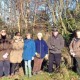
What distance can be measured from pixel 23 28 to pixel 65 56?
306 centimetres

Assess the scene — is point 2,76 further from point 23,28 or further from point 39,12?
point 39,12

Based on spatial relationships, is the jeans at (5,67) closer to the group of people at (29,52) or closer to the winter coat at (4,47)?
the group of people at (29,52)

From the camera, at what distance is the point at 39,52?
1266cm

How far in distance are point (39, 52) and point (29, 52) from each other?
0.47 meters

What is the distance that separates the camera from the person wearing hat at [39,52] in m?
12.6

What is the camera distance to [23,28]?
15.9 meters

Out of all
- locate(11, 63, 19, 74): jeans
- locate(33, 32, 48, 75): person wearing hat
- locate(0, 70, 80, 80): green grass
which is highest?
locate(33, 32, 48, 75): person wearing hat

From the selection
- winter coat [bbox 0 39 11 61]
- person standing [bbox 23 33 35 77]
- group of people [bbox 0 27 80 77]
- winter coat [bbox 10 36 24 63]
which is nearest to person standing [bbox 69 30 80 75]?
group of people [bbox 0 27 80 77]

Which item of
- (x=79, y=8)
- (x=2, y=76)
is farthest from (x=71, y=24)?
(x=2, y=76)

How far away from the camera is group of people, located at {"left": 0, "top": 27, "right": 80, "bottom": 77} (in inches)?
486

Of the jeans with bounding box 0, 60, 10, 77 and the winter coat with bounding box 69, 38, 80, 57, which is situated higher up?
the winter coat with bounding box 69, 38, 80, 57

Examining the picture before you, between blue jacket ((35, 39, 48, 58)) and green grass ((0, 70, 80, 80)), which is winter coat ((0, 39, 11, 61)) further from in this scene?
blue jacket ((35, 39, 48, 58))

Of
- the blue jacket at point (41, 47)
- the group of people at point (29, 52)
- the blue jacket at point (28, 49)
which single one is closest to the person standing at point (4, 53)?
the group of people at point (29, 52)

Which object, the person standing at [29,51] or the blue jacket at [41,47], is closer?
the person standing at [29,51]
